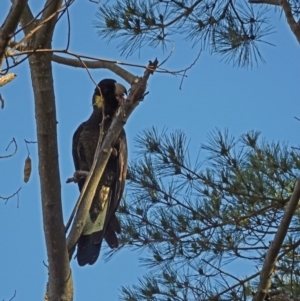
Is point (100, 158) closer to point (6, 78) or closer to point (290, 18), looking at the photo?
point (6, 78)

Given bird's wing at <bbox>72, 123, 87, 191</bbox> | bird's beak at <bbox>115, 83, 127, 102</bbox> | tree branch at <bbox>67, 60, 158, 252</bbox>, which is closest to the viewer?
tree branch at <bbox>67, 60, 158, 252</bbox>

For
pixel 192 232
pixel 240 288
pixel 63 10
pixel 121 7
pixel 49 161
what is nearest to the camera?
pixel 63 10

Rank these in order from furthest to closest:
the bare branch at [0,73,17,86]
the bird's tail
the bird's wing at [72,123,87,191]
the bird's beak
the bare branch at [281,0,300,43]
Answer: the bird's wing at [72,123,87,191], the bird's beak, the bare branch at [281,0,300,43], the bird's tail, the bare branch at [0,73,17,86]

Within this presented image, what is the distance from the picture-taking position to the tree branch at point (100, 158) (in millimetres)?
1647

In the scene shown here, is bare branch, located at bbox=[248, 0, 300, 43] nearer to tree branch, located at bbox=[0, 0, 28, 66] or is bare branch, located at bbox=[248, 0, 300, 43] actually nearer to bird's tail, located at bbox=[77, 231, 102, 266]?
bird's tail, located at bbox=[77, 231, 102, 266]

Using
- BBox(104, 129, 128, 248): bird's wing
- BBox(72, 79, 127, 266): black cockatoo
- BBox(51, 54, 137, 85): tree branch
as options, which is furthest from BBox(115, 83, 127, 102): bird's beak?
BBox(51, 54, 137, 85): tree branch

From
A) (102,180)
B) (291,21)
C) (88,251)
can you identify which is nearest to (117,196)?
(102,180)

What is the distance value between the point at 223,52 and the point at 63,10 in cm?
198

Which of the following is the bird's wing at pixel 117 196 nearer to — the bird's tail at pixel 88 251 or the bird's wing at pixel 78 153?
the bird's tail at pixel 88 251

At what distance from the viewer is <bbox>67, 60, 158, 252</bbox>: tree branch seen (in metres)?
1.65

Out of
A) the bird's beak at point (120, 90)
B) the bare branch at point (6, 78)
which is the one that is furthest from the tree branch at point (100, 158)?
the bird's beak at point (120, 90)

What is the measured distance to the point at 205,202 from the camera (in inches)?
130

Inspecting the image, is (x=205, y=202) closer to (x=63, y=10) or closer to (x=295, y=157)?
(x=295, y=157)

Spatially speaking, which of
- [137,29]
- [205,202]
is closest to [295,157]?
[205,202]
